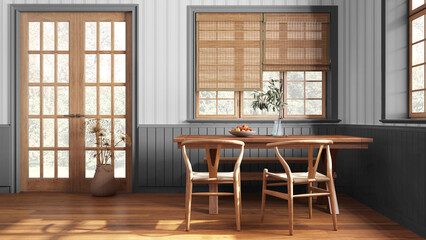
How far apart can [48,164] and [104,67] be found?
5.28 ft

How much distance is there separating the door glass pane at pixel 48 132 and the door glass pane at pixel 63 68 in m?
0.60

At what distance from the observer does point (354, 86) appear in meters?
4.71

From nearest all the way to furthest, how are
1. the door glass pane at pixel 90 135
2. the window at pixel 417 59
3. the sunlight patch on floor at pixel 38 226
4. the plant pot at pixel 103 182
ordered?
the sunlight patch on floor at pixel 38 226, the window at pixel 417 59, the plant pot at pixel 103 182, the door glass pane at pixel 90 135

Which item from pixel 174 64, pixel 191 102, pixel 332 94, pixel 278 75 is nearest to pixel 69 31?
pixel 174 64

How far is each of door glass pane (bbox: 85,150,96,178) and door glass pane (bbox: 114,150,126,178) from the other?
312 millimetres

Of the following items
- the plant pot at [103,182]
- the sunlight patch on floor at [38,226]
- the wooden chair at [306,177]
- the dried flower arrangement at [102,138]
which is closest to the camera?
the wooden chair at [306,177]

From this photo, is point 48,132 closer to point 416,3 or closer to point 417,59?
point 417,59

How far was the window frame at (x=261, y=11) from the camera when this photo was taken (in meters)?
4.92

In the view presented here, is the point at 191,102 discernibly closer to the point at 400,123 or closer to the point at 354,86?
the point at 354,86

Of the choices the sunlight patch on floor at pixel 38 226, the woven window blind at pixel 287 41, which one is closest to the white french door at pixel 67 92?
the sunlight patch on floor at pixel 38 226

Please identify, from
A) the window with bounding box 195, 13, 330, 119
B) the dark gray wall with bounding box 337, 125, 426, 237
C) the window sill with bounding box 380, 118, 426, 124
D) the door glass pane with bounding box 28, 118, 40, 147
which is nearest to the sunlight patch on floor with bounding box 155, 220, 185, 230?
the window with bounding box 195, 13, 330, 119

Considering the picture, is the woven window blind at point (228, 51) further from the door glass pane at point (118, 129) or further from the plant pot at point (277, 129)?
the door glass pane at point (118, 129)

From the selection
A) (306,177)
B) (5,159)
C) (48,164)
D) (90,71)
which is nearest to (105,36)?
(90,71)

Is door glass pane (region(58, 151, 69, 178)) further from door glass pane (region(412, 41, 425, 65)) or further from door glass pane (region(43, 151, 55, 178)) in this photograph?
door glass pane (region(412, 41, 425, 65))
